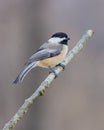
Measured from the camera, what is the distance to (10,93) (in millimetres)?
6617

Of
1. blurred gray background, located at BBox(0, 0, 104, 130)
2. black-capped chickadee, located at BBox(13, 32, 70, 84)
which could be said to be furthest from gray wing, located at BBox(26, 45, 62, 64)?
blurred gray background, located at BBox(0, 0, 104, 130)

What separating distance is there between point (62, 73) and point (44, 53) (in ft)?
14.6

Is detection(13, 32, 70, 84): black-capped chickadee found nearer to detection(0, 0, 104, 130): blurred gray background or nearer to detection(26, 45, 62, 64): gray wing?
detection(26, 45, 62, 64): gray wing

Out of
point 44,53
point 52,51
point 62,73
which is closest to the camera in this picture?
point 44,53

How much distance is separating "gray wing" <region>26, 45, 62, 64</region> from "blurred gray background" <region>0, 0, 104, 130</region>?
335 cm

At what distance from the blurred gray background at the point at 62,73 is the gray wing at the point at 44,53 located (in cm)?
335

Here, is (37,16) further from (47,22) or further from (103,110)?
(103,110)

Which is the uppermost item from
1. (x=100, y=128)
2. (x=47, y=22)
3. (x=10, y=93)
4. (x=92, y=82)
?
(x=47, y=22)

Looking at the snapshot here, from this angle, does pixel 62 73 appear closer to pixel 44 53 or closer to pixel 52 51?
pixel 52 51

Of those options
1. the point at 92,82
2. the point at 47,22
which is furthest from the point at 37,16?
the point at 92,82

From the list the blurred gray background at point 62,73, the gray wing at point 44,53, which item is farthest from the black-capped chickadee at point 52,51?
the blurred gray background at point 62,73

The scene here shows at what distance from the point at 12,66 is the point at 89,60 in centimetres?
81

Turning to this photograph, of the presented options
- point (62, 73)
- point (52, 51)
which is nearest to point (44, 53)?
point (52, 51)

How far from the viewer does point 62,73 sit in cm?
650
